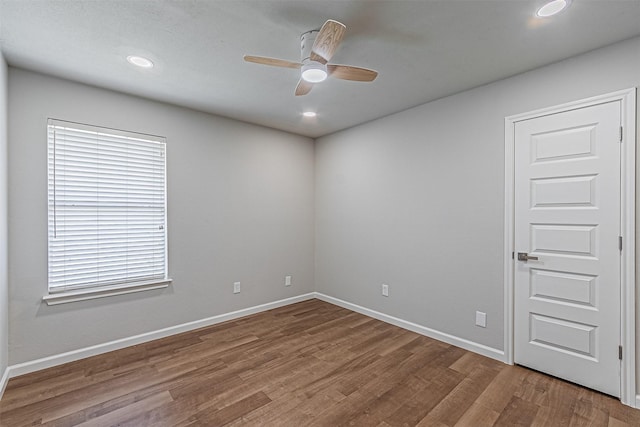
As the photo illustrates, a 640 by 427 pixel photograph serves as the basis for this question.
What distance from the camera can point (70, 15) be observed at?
1789 mm

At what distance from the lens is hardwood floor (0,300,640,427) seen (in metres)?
1.93

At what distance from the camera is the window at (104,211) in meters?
2.60

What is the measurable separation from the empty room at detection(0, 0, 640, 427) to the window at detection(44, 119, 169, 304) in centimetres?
2

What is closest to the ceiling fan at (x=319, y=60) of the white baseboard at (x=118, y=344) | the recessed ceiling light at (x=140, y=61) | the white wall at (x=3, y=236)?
the recessed ceiling light at (x=140, y=61)

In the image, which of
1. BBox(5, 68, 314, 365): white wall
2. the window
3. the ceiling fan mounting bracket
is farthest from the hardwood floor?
the ceiling fan mounting bracket

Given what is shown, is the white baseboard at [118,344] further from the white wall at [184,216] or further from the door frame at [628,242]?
the door frame at [628,242]

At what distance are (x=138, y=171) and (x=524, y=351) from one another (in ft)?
13.3

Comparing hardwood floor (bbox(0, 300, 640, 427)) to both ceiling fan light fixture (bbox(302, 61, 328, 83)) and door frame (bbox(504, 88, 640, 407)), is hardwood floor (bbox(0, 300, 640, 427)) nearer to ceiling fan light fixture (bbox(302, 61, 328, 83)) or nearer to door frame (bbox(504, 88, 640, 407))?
door frame (bbox(504, 88, 640, 407))

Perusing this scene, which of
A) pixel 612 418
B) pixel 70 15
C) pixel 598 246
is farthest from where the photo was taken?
pixel 598 246

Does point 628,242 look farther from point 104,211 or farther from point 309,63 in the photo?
point 104,211

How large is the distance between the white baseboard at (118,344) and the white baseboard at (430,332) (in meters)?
1.10

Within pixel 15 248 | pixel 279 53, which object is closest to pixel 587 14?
pixel 279 53

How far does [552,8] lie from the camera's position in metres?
1.73

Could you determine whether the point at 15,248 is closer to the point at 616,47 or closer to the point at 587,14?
the point at 587,14
